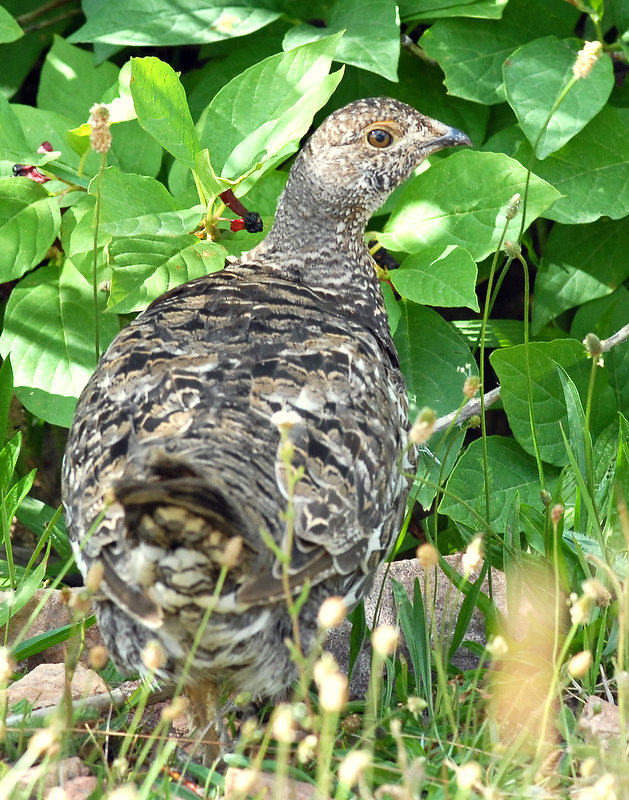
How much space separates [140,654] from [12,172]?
205 centimetres

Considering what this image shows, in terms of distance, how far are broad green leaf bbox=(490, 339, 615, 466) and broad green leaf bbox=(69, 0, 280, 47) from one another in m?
1.69

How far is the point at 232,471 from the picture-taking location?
2.33 m

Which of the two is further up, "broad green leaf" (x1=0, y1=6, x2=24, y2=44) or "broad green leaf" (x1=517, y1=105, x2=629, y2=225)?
"broad green leaf" (x1=0, y1=6, x2=24, y2=44)

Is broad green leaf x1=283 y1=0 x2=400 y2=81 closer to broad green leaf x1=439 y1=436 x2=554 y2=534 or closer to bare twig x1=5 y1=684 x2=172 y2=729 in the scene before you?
broad green leaf x1=439 y1=436 x2=554 y2=534

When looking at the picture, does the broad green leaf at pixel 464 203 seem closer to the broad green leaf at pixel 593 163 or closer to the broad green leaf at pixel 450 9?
the broad green leaf at pixel 593 163

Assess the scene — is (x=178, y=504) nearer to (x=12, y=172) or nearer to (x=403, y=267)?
(x=403, y=267)

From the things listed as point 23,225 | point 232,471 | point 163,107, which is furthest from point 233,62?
point 232,471

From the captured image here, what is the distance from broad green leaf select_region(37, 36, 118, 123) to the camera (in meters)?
4.12

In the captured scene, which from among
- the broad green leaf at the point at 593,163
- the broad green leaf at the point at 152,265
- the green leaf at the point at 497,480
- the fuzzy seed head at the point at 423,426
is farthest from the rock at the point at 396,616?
the broad green leaf at the point at 593,163

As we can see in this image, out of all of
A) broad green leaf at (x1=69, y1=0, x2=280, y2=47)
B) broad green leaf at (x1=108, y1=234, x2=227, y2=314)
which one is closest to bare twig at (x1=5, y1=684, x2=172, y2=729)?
broad green leaf at (x1=108, y1=234, x2=227, y2=314)

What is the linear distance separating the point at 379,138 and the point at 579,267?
1046 millimetres

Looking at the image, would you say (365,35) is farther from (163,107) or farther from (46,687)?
(46,687)

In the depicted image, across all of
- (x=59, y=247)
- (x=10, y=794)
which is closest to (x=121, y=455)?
(x=10, y=794)

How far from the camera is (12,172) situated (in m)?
3.75
